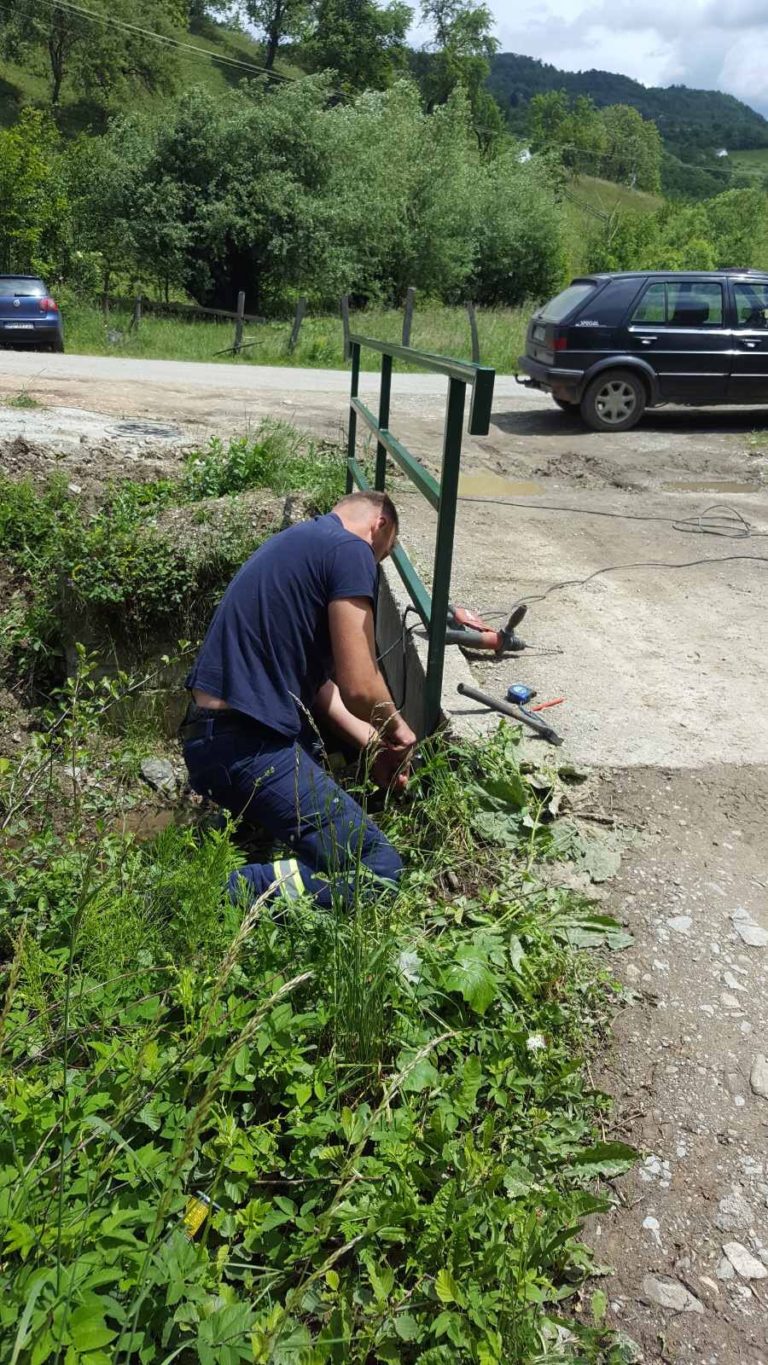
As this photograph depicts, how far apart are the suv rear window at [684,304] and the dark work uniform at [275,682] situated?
951 cm

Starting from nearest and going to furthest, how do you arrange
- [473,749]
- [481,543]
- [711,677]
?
1. [473,749]
2. [711,677]
3. [481,543]

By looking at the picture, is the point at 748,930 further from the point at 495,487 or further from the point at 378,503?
the point at 495,487

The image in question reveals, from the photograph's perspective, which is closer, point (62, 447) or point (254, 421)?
point (62, 447)

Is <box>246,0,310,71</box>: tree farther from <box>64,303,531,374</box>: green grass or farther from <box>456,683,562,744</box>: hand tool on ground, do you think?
<box>456,683,562,744</box>: hand tool on ground

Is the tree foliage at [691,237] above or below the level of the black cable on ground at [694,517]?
above

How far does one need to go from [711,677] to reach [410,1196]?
3.27 meters

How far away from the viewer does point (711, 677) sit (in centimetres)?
480

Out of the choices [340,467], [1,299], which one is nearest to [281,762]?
[340,467]

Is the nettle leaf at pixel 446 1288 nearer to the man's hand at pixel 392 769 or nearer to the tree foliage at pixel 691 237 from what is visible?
the man's hand at pixel 392 769

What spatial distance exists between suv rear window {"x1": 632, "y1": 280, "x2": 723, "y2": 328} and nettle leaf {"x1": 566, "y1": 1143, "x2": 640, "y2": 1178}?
36.0 feet

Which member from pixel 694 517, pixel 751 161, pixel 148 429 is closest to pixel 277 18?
pixel 148 429

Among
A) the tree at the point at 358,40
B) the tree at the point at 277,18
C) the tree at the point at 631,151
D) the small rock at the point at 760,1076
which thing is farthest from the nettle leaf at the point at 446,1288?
the tree at the point at 631,151

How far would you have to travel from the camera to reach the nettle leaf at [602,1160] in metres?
2.31

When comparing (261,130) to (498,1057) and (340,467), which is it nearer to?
(340,467)
